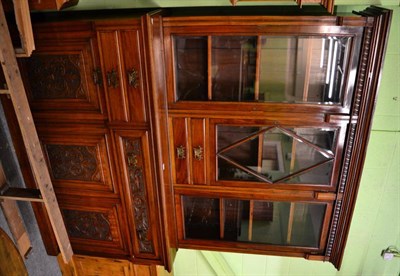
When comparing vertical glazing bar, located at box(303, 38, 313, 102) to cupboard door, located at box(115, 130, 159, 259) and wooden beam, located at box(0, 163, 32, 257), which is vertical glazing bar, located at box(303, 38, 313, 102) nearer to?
cupboard door, located at box(115, 130, 159, 259)

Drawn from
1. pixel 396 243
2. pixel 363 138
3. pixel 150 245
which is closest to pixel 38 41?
pixel 150 245

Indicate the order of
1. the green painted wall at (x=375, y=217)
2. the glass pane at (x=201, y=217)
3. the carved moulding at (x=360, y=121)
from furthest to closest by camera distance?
the glass pane at (x=201, y=217) → the green painted wall at (x=375, y=217) → the carved moulding at (x=360, y=121)

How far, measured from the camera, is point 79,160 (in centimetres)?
149

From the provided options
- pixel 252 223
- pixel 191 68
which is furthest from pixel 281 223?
pixel 191 68

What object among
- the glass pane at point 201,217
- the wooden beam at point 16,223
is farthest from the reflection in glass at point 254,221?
the wooden beam at point 16,223

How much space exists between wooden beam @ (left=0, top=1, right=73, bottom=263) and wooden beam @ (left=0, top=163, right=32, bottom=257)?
0.25 m

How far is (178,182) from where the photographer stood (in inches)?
61.4

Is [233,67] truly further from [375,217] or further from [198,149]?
[375,217]

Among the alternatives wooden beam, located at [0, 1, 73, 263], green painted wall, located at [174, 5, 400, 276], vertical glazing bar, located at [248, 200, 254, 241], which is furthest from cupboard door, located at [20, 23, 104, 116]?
green painted wall, located at [174, 5, 400, 276]

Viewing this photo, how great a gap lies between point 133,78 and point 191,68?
268 mm

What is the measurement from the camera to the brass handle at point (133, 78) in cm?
127

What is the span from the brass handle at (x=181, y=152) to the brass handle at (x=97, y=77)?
441mm

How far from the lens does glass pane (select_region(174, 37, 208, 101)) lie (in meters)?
1.36

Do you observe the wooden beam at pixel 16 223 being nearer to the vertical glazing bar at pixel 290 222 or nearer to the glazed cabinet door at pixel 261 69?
the glazed cabinet door at pixel 261 69
